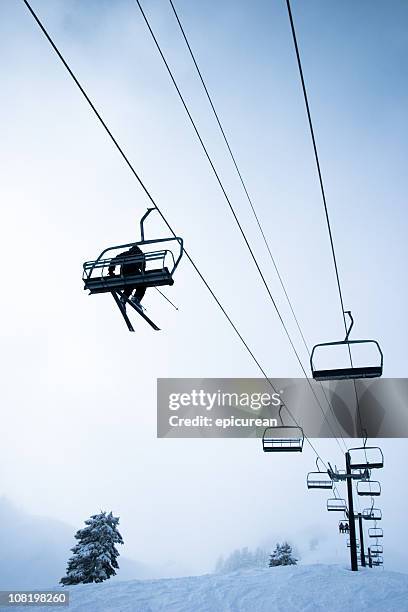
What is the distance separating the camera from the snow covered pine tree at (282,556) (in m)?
47.2

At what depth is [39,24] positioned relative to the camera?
4.16 meters

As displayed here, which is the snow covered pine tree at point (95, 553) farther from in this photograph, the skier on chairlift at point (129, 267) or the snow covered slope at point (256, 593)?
the skier on chairlift at point (129, 267)

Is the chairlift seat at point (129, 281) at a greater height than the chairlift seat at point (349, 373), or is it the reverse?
the chairlift seat at point (129, 281)

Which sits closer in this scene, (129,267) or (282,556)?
(129,267)

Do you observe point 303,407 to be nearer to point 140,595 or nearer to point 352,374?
point 140,595

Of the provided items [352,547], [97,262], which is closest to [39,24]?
[97,262]

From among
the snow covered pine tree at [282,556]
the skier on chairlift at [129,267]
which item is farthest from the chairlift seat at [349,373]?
the snow covered pine tree at [282,556]

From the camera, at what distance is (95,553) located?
36.0 meters

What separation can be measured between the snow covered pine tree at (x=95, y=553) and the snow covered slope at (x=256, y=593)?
20.4 metres

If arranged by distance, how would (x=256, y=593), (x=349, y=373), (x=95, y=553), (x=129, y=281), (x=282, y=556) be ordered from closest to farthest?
(x=129, y=281) < (x=349, y=373) < (x=256, y=593) < (x=95, y=553) < (x=282, y=556)

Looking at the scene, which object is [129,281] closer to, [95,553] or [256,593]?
[256,593]

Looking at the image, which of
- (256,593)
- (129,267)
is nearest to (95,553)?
(256,593)

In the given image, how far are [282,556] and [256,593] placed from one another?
120ft

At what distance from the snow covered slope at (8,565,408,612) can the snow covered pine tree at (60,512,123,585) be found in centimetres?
2036
